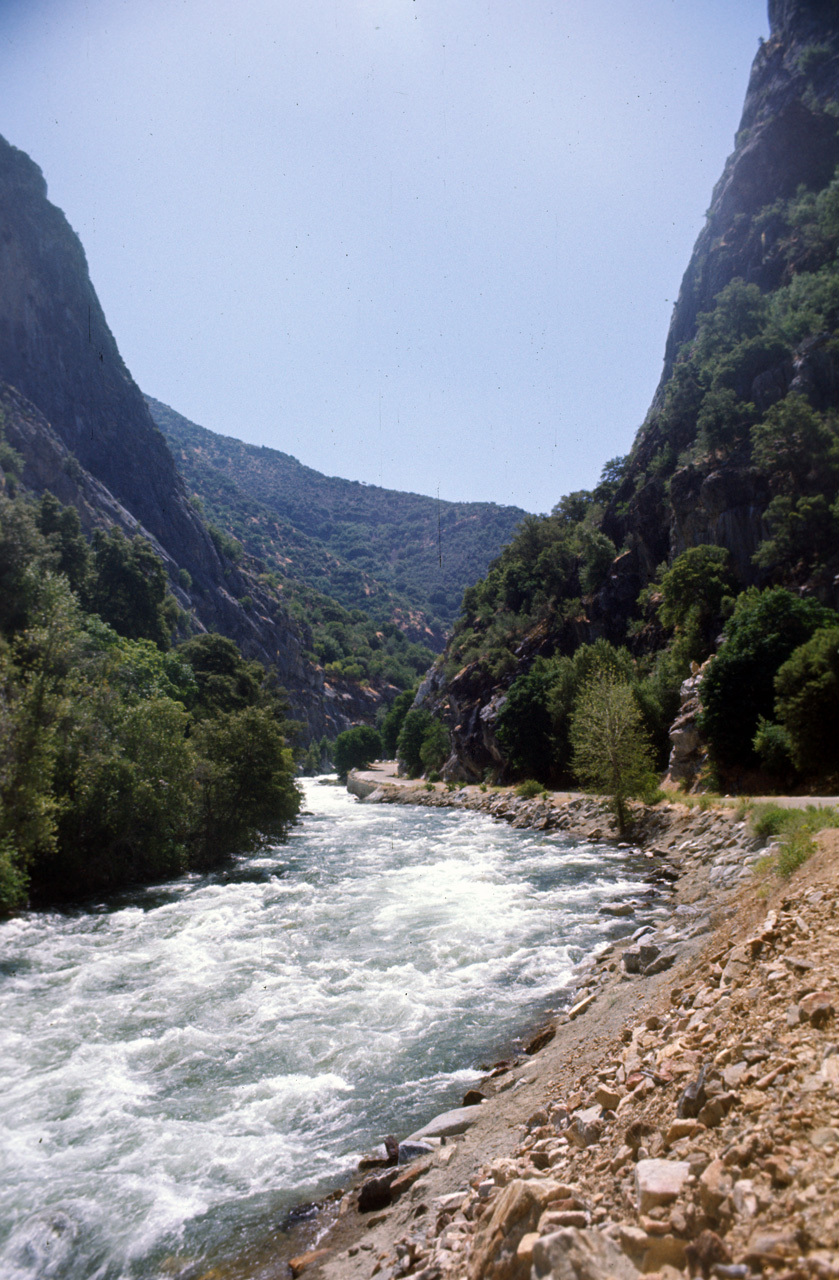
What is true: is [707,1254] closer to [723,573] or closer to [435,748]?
[723,573]

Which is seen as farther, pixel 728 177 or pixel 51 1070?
pixel 728 177

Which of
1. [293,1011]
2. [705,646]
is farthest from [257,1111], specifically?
[705,646]

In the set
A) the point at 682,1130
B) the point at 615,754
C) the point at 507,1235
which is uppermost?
the point at 615,754

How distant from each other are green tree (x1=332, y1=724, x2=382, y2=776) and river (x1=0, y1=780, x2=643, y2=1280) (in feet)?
282

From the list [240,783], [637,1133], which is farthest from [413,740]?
[637,1133]

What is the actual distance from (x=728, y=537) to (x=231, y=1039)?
54.9 metres

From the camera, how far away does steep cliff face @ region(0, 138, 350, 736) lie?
84.8 m

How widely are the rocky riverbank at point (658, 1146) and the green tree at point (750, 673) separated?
23.2 meters

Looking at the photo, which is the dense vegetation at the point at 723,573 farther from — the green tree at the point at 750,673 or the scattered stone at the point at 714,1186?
the scattered stone at the point at 714,1186

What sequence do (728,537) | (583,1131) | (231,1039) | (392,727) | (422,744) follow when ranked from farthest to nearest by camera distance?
(392,727)
(422,744)
(728,537)
(231,1039)
(583,1131)

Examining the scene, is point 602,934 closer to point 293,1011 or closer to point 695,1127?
point 293,1011

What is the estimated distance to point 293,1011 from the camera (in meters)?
10.9

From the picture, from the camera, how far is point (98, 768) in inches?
823

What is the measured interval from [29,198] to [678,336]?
98173 millimetres
